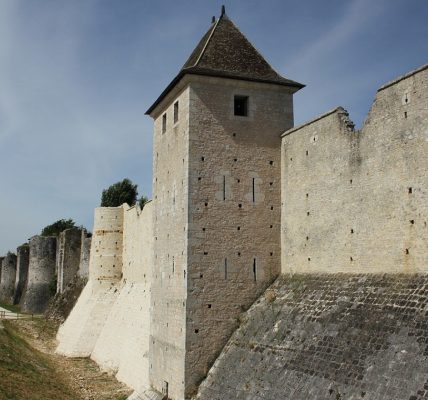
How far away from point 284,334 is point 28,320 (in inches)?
941

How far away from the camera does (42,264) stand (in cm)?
3953

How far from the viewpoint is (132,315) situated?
22.0 metres

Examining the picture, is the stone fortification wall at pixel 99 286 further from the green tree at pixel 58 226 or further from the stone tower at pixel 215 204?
the green tree at pixel 58 226

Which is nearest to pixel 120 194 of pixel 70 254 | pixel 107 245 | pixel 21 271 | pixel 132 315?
pixel 21 271

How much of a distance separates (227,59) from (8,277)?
4014cm

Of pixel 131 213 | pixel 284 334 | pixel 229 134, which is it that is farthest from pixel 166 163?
pixel 131 213

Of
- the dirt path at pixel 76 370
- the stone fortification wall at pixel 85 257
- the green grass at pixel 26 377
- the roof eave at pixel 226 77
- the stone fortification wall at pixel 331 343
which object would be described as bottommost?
the dirt path at pixel 76 370

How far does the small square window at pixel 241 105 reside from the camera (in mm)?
15388

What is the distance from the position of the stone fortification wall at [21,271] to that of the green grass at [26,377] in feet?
81.2

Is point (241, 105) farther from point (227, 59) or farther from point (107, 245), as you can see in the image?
point (107, 245)

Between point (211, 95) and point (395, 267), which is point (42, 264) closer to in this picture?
point (211, 95)

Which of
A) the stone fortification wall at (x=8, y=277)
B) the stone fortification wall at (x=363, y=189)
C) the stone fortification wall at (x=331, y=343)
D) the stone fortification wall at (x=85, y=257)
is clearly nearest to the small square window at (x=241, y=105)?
the stone fortification wall at (x=363, y=189)

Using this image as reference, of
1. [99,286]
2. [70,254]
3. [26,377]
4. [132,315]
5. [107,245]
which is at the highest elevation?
[107,245]

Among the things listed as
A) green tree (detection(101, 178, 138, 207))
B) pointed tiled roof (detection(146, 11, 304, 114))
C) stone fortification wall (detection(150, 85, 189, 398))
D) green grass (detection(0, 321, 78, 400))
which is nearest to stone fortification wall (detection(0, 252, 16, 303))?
green tree (detection(101, 178, 138, 207))
